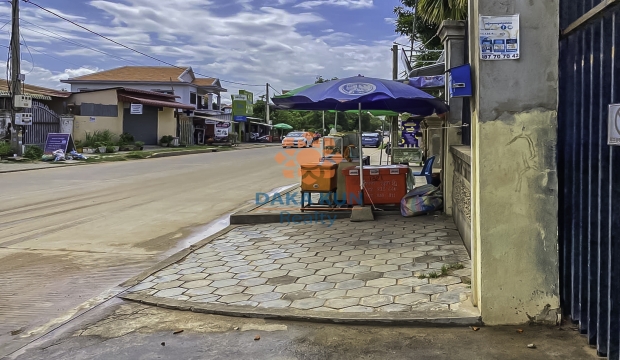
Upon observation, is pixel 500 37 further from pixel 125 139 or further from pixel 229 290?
pixel 125 139

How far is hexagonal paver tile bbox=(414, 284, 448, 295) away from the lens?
490 cm

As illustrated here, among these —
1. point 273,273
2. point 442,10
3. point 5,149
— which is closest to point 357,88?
point 273,273

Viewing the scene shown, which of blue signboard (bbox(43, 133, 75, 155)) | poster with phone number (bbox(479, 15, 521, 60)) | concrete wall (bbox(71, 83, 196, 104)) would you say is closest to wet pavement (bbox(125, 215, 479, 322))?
poster with phone number (bbox(479, 15, 521, 60))

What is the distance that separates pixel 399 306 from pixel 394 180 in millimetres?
4867

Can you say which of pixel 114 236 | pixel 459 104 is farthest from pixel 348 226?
pixel 114 236

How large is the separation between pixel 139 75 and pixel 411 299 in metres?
52.1

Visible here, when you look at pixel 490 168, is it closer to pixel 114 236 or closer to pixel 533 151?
pixel 533 151

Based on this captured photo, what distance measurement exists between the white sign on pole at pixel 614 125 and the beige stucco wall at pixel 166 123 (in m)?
37.3

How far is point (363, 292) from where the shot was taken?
5020 millimetres

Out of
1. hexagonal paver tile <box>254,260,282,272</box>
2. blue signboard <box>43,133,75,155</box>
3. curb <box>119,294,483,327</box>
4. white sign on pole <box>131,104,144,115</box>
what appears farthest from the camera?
white sign on pole <box>131,104,144,115</box>

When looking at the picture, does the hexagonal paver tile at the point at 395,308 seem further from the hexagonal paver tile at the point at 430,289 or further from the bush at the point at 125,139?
the bush at the point at 125,139

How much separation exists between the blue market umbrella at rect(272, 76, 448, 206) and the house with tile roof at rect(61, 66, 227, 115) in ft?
144

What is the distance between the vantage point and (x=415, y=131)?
953 inches

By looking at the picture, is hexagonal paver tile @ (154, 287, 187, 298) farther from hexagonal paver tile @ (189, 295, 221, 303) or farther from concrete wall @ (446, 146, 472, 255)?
concrete wall @ (446, 146, 472, 255)
